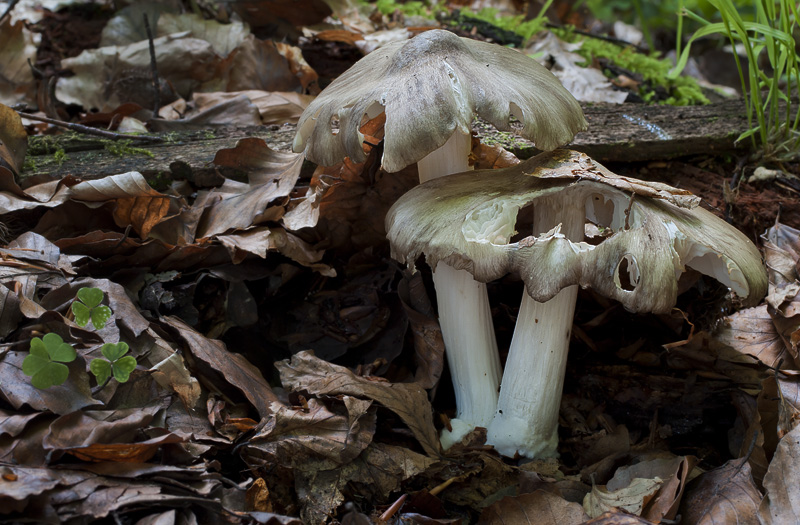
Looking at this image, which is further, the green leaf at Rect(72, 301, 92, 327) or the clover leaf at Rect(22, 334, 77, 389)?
the green leaf at Rect(72, 301, 92, 327)

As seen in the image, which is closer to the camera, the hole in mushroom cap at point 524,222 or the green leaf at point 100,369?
the green leaf at point 100,369

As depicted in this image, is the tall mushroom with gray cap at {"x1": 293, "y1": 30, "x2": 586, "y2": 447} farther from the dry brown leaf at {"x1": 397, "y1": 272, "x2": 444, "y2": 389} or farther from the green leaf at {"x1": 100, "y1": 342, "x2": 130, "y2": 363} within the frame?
the green leaf at {"x1": 100, "y1": 342, "x2": 130, "y2": 363}

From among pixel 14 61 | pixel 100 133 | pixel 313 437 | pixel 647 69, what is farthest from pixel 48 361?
pixel 647 69

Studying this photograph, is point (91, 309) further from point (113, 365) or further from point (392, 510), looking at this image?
point (392, 510)

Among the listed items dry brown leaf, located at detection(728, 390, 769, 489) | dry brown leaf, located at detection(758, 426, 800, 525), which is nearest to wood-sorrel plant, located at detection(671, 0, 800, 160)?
dry brown leaf, located at detection(728, 390, 769, 489)

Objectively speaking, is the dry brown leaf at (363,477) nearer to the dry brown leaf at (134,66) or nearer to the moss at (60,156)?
the moss at (60,156)

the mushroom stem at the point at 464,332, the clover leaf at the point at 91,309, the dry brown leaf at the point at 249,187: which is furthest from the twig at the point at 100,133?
the mushroom stem at the point at 464,332
